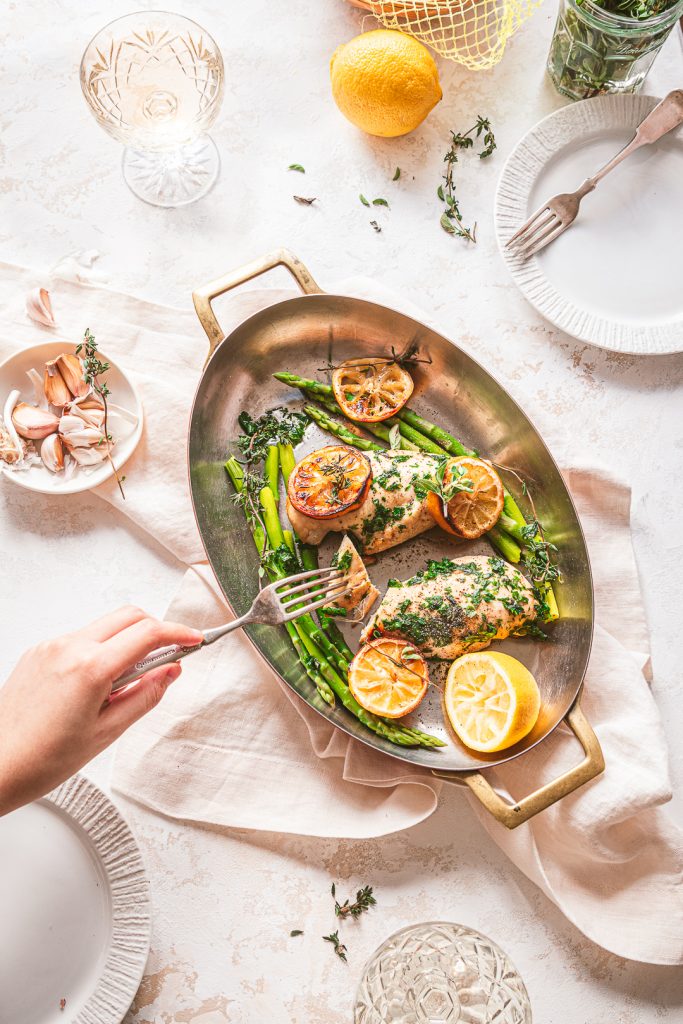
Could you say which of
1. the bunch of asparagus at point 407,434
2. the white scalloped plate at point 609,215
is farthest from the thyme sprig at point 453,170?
the bunch of asparagus at point 407,434

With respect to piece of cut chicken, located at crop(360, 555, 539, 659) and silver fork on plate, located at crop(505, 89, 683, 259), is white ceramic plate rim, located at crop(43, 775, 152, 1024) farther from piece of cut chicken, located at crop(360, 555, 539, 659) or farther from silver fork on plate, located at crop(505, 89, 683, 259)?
silver fork on plate, located at crop(505, 89, 683, 259)

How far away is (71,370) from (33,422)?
0.82 feet

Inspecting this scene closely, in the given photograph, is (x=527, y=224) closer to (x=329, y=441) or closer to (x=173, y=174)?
(x=329, y=441)

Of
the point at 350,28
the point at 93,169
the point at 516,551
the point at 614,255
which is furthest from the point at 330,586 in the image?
the point at 350,28

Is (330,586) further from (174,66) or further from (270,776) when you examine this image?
(174,66)

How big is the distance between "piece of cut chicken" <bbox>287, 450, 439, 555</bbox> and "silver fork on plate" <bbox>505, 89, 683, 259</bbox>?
3.34 ft

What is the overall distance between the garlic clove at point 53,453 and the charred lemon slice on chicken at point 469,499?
56.9 inches

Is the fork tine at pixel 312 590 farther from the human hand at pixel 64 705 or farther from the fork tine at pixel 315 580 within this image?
the human hand at pixel 64 705

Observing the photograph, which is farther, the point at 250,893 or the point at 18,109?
the point at 18,109

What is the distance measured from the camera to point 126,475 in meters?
3.44

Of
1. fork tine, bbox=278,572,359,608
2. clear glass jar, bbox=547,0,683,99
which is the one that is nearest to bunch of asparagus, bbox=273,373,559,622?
fork tine, bbox=278,572,359,608

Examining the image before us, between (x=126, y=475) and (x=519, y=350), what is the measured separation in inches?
67.1

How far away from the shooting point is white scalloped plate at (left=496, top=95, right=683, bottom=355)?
138 inches

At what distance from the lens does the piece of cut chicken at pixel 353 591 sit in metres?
3.31
